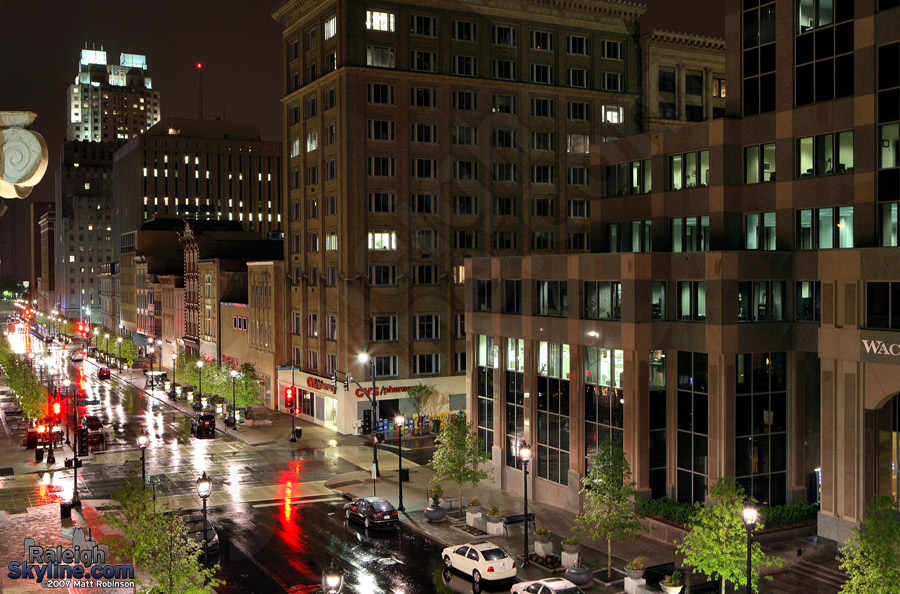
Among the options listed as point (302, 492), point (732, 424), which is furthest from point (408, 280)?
point (732, 424)

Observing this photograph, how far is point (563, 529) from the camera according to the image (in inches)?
1703

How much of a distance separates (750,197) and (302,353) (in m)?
48.4

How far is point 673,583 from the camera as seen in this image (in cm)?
3256

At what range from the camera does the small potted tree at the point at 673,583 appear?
32.6m

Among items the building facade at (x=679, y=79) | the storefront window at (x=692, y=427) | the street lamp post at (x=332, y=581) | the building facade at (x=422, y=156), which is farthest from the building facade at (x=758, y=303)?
the building facade at (x=679, y=79)

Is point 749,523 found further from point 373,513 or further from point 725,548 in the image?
point 373,513

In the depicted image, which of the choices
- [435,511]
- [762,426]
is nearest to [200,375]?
[435,511]

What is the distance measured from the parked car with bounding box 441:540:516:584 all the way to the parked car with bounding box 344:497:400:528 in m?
7.92

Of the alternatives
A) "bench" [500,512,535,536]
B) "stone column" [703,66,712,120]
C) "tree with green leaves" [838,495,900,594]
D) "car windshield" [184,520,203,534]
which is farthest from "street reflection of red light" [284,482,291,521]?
"stone column" [703,66,712,120]

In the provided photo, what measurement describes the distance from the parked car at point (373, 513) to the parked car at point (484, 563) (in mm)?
7923

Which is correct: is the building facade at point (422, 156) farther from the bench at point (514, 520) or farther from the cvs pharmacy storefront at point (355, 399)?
the bench at point (514, 520)

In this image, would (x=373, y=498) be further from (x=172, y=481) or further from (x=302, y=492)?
(x=172, y=481)

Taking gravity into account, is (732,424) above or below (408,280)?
below

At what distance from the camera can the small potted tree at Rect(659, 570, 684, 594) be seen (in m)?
32.6
